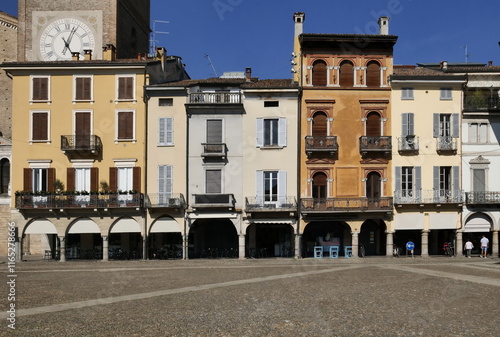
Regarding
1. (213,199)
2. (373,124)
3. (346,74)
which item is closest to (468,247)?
(373,124)

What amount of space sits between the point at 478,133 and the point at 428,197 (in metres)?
5.80

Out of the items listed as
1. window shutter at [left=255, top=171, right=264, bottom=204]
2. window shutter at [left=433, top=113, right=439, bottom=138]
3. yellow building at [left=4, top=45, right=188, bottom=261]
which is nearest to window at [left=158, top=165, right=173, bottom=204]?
yellow building at [left=4, top=45, right=188, bottom=261]

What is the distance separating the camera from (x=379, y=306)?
19.1 m

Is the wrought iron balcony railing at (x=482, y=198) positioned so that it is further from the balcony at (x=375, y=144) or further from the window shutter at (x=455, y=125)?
the balcony at (x=375, y=144)

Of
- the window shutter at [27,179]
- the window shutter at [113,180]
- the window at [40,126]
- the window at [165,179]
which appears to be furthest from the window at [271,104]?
the window shutter at [27,179]

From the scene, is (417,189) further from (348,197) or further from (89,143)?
(89,143)

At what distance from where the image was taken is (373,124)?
4122cm

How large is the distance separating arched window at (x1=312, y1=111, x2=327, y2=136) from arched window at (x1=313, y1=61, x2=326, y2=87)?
203cm

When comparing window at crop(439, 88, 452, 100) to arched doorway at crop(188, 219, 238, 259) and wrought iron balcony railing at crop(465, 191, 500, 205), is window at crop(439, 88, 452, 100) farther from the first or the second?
arched doorway at crop(188, 219, 238, 259)

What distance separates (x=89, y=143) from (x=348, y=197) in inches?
699

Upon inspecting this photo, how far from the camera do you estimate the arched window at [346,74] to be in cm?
4122

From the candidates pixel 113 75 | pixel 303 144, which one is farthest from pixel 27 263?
pixel 303 144

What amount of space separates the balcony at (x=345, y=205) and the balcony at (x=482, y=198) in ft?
18.1

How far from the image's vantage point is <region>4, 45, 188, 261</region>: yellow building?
3988 cm
